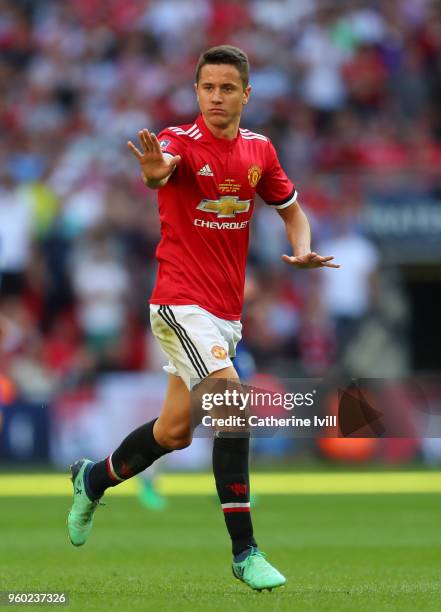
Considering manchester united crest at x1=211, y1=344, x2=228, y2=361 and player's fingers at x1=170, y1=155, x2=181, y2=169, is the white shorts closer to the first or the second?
manchester united crest at x1=211, y1=344, x2=228, y2=361

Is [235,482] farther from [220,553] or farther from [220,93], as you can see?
[220,553]

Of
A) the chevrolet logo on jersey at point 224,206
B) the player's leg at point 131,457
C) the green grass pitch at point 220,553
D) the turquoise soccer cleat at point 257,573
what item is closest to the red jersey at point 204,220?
the chevrolet logo on jersey at point 224,206

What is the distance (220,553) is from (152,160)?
3265 millimetres

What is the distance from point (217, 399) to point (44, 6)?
14.6m

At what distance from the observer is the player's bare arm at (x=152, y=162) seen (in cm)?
603

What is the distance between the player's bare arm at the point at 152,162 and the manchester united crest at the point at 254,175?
537 millimetres

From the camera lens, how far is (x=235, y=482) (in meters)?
6.47

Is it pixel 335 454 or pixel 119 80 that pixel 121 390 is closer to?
pixel 335 454

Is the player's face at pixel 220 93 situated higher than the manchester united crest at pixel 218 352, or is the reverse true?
the player's face at pixel 220 93

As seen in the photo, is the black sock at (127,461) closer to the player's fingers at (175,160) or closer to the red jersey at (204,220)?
the red jersey at (204,220)

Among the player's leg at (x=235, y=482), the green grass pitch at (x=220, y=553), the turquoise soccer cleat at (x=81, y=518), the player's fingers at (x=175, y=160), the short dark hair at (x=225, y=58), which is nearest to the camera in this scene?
the green grass pitch at (x=220, y=553)

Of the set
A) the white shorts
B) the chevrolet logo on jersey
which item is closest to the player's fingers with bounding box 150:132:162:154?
the chevrolet logo on jersey

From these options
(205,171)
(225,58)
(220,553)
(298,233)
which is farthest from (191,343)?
(220,553)

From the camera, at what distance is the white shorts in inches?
253
